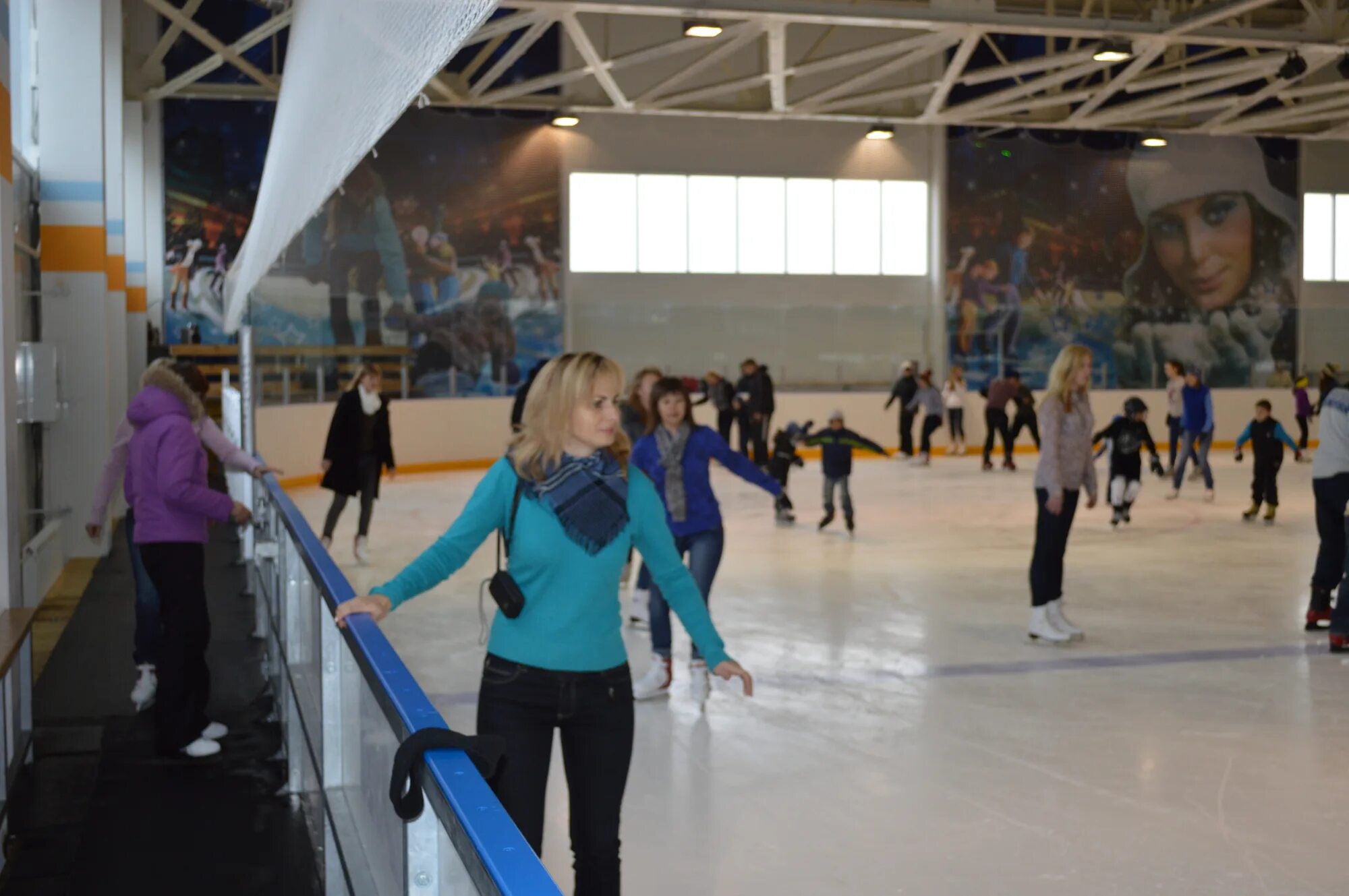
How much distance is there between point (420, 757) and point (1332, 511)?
675 centimetres

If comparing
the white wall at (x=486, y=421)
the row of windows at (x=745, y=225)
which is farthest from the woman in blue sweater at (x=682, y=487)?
the row of windows at (x=745, y=225)

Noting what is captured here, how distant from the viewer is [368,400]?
416 inches

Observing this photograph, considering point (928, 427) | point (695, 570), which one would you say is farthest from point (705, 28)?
point (695, 570)

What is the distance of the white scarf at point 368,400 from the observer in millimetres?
10539

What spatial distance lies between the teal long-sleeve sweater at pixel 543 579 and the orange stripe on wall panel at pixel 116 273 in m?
11.3

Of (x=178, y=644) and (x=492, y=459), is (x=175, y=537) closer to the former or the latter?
(x=178, y=644)

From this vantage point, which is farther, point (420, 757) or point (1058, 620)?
point (1058, 620)

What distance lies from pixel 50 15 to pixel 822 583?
280 inches

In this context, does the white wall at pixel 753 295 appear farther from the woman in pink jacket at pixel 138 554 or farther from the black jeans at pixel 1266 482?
the woman in pink jacket at pixel 138 554

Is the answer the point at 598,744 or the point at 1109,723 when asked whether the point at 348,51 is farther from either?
the point at 1109,723

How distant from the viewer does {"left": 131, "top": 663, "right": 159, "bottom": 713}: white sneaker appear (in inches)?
Answer: 239

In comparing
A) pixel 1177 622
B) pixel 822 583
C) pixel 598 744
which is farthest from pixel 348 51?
pixel 822 583

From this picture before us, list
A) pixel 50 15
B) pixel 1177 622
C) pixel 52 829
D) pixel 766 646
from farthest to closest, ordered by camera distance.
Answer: pixel 50 15 → pixel 1177 622 → pixel 766 646 → pixel 52 829

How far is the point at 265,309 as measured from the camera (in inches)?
701
